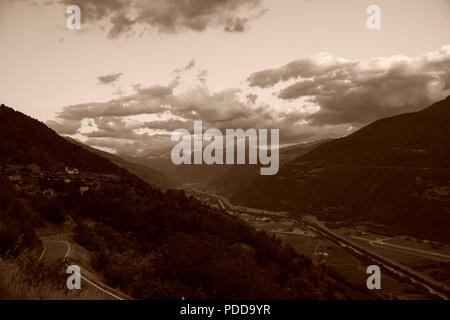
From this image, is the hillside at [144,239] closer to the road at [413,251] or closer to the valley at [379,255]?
the valley at [379,255]

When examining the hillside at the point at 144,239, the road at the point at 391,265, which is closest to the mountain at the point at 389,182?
the road at the point at 391,265

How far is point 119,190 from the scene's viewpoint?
4597cm

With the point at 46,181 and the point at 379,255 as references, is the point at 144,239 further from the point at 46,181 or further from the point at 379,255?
the point at 379,255

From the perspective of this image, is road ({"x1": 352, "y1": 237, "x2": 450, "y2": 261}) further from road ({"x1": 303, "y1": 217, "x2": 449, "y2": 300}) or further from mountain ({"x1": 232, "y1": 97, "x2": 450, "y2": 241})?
mountain ({"x1": 232, "y1": 97, "x2": 450, "y2": 241})

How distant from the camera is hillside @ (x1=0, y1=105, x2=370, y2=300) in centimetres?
1909

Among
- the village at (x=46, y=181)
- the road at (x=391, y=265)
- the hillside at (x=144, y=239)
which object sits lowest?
the road at (x=391, y=265)

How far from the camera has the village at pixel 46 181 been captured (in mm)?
43031

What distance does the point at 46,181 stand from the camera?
46375mm

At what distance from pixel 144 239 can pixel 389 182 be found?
→ 13384 cm

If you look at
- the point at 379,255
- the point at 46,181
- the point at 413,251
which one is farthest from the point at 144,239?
the point at 413,251

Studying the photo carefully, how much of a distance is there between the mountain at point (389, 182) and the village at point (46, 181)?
95.1 metres
